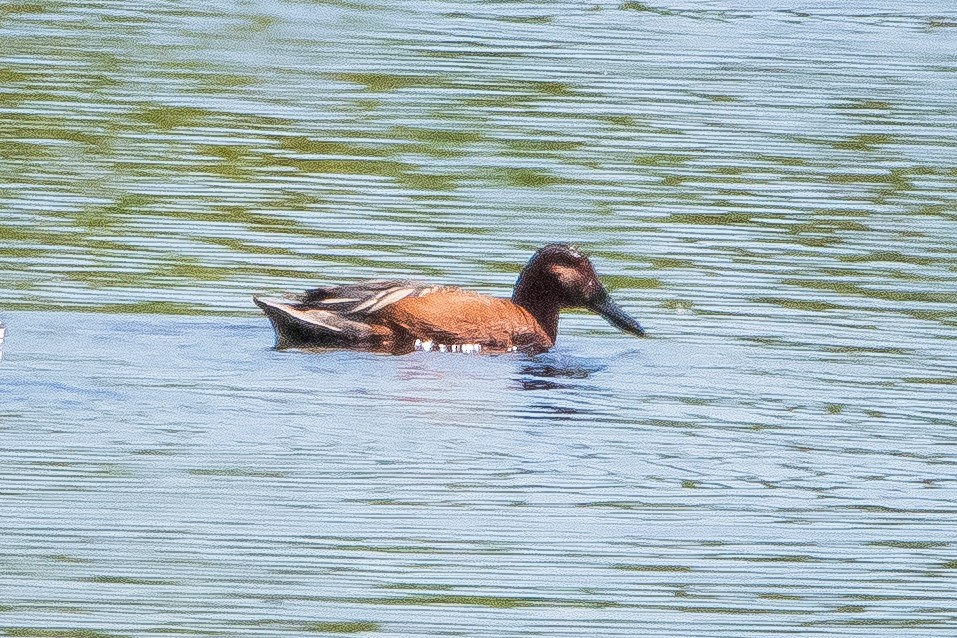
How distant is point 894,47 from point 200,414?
36.3 ft

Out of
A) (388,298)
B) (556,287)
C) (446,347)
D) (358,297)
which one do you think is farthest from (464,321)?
(556,287)

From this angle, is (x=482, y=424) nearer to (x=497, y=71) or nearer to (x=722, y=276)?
(x=722, y=276)

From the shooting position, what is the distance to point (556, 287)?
36.7ft

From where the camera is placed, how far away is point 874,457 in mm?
8453

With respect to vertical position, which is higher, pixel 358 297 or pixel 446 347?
pixel 358 297

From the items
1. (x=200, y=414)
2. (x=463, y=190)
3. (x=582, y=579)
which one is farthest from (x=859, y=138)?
(x=582, y=579)

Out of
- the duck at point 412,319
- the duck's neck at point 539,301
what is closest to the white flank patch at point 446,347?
the duck at point 412,319

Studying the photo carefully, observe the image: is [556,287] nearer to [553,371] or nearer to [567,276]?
[567,276]

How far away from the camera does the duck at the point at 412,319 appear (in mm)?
10422

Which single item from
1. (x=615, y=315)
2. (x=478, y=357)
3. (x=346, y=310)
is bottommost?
(x=478, y=357)

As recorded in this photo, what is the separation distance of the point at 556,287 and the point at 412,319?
35.7 inches

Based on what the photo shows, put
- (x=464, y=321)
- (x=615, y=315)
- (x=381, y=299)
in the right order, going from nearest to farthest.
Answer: (x=381, y=299), (x=464, y=321), (x=615, y=315)

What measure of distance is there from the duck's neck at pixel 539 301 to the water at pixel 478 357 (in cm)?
28

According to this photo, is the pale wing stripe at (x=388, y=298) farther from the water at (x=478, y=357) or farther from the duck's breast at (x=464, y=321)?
the water at (x=478, y=357)
